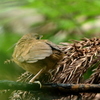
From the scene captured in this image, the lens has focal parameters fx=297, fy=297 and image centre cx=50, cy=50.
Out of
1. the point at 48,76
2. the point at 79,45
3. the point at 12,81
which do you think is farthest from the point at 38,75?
the point at 12,81

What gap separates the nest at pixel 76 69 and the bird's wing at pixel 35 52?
6.2 inches

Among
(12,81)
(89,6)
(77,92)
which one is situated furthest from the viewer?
(89,6)

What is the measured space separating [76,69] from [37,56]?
24 centimetres

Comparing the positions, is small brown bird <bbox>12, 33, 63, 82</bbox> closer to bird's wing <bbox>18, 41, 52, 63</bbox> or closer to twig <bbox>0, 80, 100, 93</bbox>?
bird's wing <bbox>18, 41, 52, 63</bbox>

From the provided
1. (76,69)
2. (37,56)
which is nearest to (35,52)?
(37,56)

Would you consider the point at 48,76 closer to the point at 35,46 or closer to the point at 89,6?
the point at 35,46

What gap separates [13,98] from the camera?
152cm

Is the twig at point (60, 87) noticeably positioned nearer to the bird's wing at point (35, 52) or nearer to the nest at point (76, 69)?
the nest at point (76, 69)

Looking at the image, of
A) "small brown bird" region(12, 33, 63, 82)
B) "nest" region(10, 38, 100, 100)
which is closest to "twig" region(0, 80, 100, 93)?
"nest" region(10, 38, 100, 100)

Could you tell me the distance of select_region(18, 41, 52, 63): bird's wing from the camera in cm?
150

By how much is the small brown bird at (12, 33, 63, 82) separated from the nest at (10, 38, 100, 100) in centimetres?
7

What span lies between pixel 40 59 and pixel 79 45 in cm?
39

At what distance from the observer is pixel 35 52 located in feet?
5.09

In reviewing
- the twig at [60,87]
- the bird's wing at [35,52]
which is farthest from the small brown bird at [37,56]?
the twig at [60,87]
